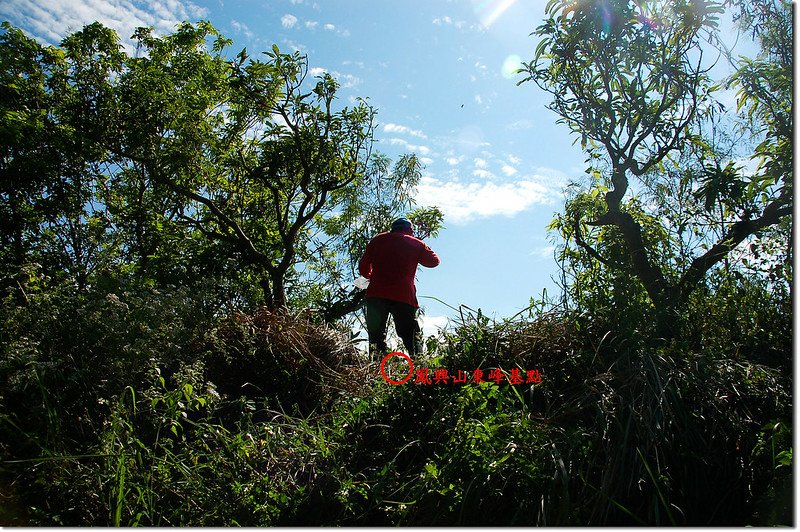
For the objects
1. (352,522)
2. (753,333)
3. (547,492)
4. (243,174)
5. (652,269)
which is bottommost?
(352,522)

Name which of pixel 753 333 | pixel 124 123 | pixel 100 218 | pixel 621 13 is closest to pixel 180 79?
pixel 124 123

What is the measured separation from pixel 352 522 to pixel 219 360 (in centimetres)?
213

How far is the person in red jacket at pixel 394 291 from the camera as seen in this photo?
5680 mm

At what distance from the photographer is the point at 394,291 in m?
5.67

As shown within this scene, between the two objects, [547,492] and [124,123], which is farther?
[124,123]

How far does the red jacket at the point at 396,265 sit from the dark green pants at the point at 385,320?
2.6 inches

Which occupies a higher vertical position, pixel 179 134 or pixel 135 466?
pixel 179 134

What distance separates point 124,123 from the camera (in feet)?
23.3

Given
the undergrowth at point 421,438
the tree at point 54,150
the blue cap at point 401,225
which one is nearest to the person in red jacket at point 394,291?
the blue cap at point 401,225

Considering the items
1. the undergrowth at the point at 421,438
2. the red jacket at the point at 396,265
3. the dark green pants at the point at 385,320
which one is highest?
the red jacket at the point at 396,265

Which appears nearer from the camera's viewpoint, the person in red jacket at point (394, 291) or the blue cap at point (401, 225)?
the person in red jacket at point (394, 291)

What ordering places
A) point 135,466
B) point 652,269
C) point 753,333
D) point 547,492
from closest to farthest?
point 547,492
point 135,466
point 753,333
point 652,269

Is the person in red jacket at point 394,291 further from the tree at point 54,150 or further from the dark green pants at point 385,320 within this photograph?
the tree at point 54,150

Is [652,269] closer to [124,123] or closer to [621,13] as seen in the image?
[621,13]
